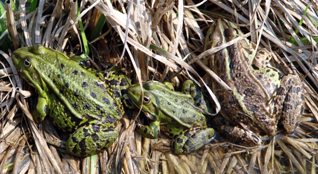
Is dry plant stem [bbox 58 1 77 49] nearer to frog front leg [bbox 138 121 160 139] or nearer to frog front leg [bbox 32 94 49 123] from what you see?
frog front leg [bbox 32 94 49 123]

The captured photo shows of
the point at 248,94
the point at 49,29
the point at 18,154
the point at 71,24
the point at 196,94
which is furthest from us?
the point at 196,94

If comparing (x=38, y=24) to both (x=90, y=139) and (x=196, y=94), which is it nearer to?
(x=90, y=139)

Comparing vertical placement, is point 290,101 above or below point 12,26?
below

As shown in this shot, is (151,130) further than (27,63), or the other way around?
(151,130)

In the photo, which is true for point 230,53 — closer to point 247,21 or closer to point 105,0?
point 247,21

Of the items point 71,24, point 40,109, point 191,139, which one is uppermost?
point 71,24

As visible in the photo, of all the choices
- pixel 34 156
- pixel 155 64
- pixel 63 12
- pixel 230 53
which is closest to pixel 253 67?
pixel 230 53

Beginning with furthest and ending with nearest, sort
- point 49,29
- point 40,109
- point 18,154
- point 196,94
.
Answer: point 196,94 → point 49,29 → point 40,109 → point 18,154

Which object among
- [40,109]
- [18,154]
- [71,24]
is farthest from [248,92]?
[18,154]
